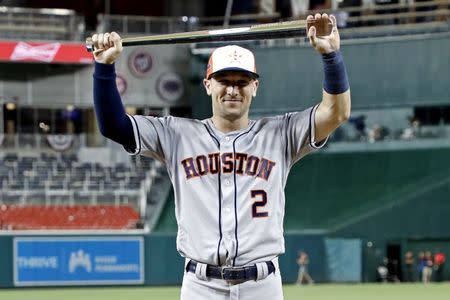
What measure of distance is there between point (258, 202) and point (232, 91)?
2.03 ft

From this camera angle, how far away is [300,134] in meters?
5.85

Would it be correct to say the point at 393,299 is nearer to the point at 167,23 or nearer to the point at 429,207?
the point at 429,207

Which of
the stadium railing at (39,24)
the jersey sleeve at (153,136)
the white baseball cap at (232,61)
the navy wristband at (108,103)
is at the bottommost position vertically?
the jersey sleeve at (153,136)

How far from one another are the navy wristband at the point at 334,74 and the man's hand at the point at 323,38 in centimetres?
4

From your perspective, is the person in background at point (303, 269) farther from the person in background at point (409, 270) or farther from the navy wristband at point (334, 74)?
the navy wristband at point (334, 74)

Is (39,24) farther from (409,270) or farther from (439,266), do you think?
(439,266)

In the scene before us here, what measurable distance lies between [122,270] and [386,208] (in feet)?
26.2

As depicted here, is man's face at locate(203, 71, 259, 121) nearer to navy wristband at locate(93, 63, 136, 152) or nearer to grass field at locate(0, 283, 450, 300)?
navy wristband at locate(93, 63, 136, 152)

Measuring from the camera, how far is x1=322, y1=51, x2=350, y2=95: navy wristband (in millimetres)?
5496

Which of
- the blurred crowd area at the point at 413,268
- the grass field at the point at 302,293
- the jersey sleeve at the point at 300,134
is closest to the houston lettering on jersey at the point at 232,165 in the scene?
the jersey sleeve at the point at 300,134

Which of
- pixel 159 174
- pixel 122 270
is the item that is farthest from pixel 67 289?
pixel 159 174

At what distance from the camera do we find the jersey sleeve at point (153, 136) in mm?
5871

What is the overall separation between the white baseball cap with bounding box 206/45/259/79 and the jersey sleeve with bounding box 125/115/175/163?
1.39ft

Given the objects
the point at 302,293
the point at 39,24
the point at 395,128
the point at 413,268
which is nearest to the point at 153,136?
the point at 302,293
